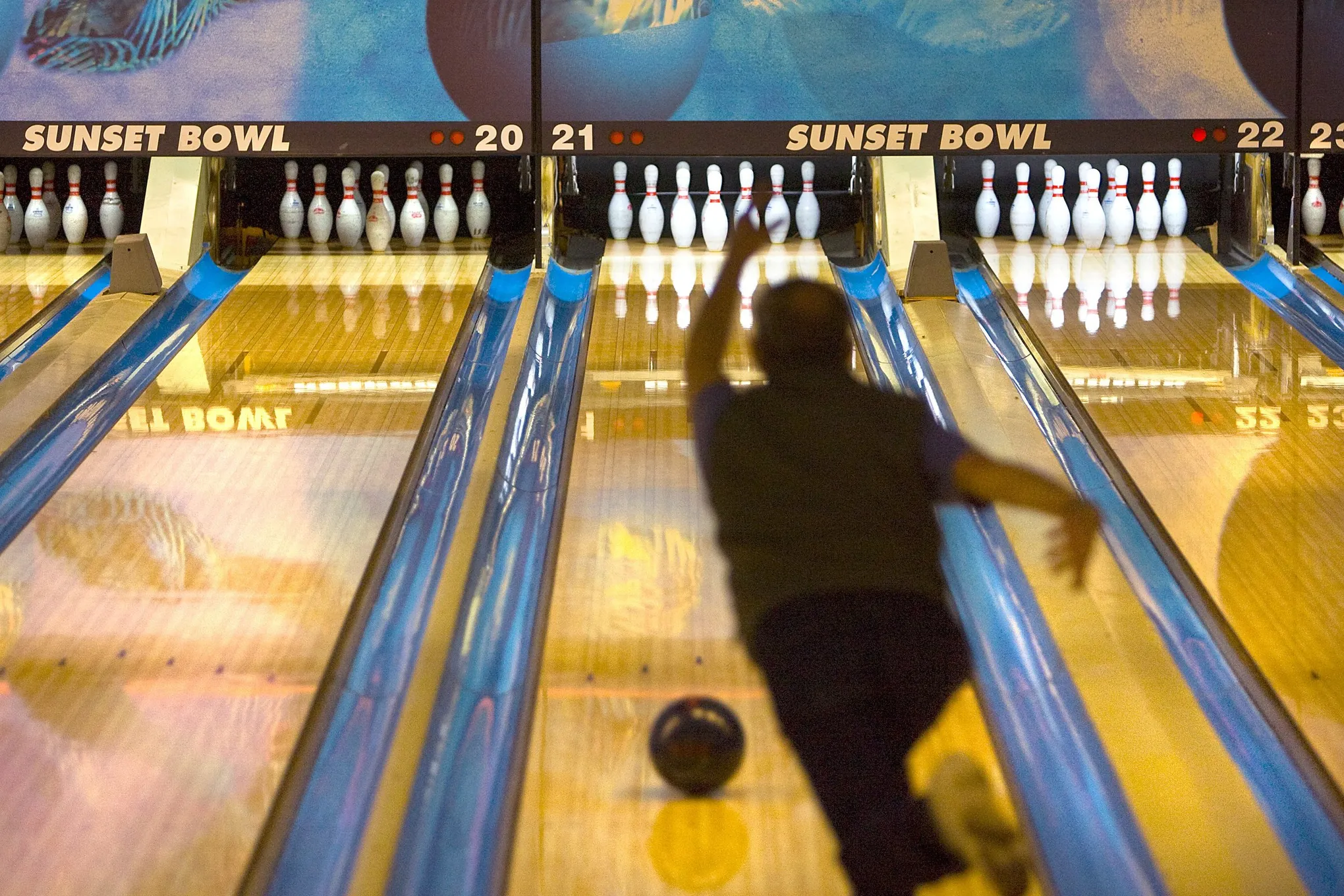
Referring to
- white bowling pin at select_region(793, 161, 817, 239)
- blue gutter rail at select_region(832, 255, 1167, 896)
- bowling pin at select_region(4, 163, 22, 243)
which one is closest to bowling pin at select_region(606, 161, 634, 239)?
white bowling pin at select_region(793, 161, 817, 239)

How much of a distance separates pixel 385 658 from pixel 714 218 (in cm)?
229

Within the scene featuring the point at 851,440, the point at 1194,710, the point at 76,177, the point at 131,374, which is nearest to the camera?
the point at 851,440

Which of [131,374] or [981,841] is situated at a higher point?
[131,374]

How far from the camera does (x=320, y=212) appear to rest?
3.85m

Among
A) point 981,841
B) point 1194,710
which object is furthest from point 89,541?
point 1194,710

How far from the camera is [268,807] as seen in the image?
152cm

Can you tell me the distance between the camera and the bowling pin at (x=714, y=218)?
3.84 m

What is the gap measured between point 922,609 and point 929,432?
8.6 inches

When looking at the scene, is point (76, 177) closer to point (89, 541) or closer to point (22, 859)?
point (89, 541)

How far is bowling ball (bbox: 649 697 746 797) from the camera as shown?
1641mm

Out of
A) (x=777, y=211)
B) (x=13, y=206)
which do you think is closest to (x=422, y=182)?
(x=777, y=211)

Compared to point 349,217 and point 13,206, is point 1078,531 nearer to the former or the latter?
point 349,217

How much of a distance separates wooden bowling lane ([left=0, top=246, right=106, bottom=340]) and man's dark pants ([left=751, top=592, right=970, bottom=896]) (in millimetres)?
2264

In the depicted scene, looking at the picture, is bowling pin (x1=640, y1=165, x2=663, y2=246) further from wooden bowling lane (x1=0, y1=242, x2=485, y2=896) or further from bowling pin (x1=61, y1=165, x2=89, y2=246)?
→ bowling pin (x1=61, y1=165, x2=89, y2=246)
